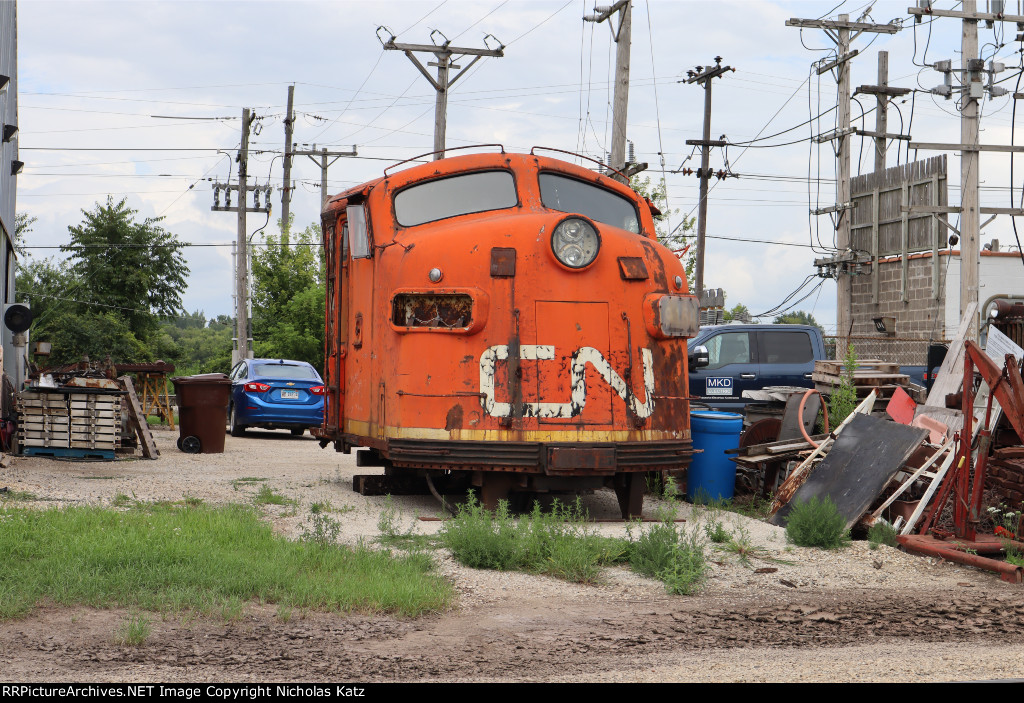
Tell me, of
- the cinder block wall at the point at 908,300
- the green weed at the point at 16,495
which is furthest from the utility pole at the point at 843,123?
the green weed at the point at 16,495

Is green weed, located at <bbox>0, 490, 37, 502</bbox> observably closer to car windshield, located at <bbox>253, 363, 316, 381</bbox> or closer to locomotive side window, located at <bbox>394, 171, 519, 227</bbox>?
locomotive side window, located at <bbox>394, 171, 519, 227</bbox>

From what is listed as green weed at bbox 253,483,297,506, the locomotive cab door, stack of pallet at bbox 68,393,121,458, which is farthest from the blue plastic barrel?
stack of pallet at bbox 68,393,121,458

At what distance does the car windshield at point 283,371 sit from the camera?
20125mm

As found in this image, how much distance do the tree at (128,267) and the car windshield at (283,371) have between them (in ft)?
64.1

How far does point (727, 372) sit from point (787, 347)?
122cm

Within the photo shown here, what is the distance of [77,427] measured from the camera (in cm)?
1417

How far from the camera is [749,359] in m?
15.7

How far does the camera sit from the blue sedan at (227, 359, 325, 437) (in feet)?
64.8

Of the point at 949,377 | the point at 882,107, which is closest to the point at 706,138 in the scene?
the point at 882,107

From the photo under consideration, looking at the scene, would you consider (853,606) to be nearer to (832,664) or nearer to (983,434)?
(832,664)

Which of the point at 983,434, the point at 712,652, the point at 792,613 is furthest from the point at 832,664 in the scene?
the point at 983,434

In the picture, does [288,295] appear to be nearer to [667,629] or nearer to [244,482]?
[244,482]

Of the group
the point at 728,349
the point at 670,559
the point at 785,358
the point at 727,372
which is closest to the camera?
the point at 670,559

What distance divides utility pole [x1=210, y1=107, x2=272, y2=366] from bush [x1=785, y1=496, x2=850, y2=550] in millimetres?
29034
